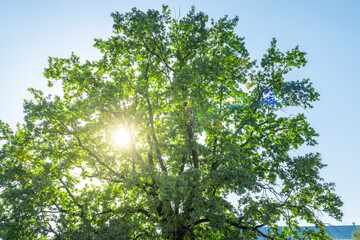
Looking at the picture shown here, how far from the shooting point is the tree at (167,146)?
12062mm

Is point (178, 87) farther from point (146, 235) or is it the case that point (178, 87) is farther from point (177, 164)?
point (146, 235)

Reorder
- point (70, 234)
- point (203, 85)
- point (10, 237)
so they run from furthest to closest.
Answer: point (203, 85) < point (70, 234) < point (10, 237)

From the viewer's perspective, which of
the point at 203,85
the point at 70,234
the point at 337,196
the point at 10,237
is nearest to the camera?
the point at 10,237

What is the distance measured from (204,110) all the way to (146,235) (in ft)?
23.6

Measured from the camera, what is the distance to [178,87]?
1384 cm

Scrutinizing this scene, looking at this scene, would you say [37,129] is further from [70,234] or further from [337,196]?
[337,196]

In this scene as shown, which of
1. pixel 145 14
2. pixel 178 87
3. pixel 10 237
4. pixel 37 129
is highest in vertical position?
pixel 145 14

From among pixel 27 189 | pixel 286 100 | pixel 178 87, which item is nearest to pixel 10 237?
pixel 27 189

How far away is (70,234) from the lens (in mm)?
12328

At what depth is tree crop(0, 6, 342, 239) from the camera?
39.6 ft

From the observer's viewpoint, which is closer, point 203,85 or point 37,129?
point 37,129

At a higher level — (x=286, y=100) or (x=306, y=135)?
(x=286, y=100)

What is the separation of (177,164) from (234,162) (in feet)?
13.3

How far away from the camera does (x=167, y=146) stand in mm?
14648
